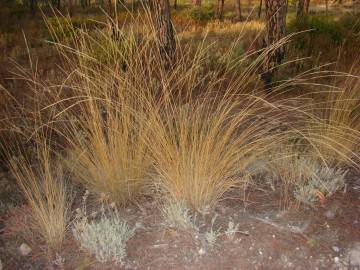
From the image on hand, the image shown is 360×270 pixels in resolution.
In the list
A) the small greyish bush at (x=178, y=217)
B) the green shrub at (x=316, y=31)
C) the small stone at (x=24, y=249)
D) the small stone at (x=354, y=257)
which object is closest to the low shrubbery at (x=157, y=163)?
the small greyish bush at (x=178, y=217)

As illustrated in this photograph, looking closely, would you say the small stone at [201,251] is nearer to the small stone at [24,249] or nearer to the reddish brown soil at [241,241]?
the reddish brown soil at [241,241]

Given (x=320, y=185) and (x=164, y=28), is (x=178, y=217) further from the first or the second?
(x=164, y=28)

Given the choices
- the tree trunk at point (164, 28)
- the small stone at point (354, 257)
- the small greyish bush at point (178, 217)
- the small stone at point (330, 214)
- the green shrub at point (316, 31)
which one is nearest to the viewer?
the small stone at point (354, 257)

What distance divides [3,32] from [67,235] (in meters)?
10.3

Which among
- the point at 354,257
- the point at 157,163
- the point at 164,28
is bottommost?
the point at 354,257

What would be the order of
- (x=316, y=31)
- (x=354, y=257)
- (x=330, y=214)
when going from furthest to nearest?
(x=316, y=31) → (x=330, y=214) → (x=354, y=257)

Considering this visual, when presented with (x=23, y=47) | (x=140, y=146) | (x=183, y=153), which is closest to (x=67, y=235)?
(x=140, y=146)

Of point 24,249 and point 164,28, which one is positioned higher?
point 164,28

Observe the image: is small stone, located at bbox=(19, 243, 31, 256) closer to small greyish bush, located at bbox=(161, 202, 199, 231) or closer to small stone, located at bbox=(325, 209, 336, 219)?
small greyish bush, located at bbox=(161, 202, 199, 231)

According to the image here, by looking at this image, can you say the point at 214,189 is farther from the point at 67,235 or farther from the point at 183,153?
the point at 67,235

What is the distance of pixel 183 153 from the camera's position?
2344 mm

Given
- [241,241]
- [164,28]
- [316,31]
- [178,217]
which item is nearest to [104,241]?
[178,217]

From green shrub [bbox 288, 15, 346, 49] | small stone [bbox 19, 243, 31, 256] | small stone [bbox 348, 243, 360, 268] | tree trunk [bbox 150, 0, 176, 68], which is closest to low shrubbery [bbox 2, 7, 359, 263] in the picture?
small stone [bbox 19, 243, 31, 256]

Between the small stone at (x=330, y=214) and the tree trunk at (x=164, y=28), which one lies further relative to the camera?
the tree trunk at (x=164, y=28)
